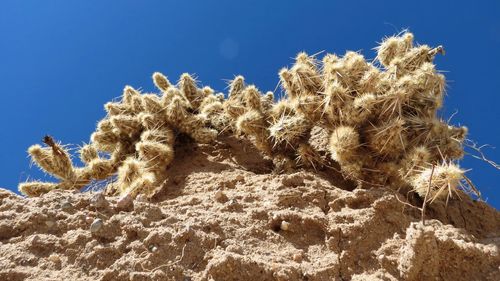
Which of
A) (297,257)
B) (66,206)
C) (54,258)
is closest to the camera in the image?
(54,258)

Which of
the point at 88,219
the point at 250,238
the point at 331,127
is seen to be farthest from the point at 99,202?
the point at 331,127

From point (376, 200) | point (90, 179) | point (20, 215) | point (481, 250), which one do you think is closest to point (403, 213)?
point (376, 200)

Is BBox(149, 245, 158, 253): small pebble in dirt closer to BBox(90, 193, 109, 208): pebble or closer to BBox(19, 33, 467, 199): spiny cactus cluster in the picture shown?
BBox(90, 193, 109, 208): pebble

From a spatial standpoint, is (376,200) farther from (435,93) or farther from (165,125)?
(165,125)

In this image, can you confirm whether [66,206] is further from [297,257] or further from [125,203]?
[297,257]

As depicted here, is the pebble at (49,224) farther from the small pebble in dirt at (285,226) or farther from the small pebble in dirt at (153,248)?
the small pebble in dirt at (285,226)

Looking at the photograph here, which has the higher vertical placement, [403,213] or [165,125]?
[165,125]

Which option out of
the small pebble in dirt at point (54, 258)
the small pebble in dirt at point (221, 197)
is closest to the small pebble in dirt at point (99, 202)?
the small pebble in dirt at point (54, 258)
